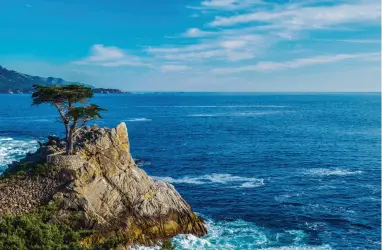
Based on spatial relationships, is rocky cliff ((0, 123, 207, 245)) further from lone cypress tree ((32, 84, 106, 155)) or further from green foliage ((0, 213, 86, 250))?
green foliage ((0, 213, 86, 250))

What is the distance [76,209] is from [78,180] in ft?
10.7

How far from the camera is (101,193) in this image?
138 ft

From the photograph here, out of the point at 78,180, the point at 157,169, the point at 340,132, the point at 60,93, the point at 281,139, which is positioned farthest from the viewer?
the point at 340,132

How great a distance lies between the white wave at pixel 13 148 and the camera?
7625cm

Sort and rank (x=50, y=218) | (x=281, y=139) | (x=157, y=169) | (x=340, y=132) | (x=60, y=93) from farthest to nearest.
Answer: (x=340, y=132), (x=281, y=139), (x=157, y=169), (x=60, y=93), (x=50, y=218)

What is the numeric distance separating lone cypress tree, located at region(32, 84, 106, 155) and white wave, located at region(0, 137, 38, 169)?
30494mm

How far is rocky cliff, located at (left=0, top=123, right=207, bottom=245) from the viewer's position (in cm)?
3941

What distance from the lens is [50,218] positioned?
3781 centimetres

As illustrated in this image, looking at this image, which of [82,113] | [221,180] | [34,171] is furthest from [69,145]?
[221,180]

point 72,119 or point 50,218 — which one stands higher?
point 72,119

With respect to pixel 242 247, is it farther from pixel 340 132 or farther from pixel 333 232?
pixel 340 132

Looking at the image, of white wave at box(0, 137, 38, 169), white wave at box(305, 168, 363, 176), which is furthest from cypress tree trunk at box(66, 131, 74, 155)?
white wave at box(305, 168, 363, 176)

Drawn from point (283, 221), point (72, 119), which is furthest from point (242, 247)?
point (72, 119)

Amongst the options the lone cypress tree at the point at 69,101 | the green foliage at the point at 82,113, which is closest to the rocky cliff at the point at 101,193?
the lone cypress tree at the point at 69,101
